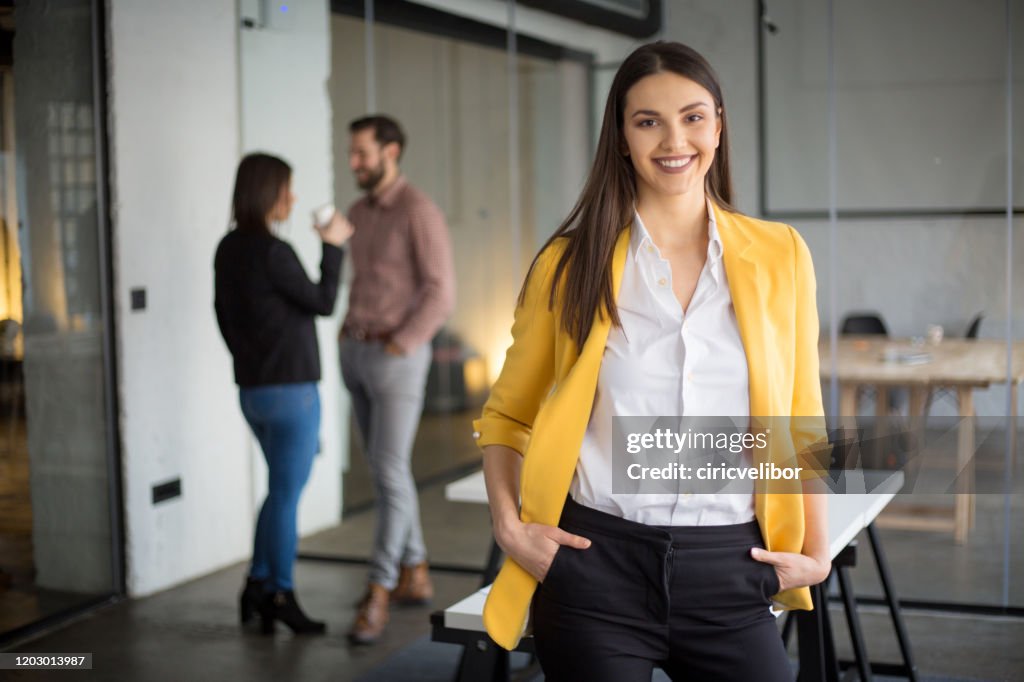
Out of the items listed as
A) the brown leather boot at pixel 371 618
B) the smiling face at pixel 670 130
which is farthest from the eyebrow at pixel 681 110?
the brown leather boot at pixel 371 618

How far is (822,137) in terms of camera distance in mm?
4531

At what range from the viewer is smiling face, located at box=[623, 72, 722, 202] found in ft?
5.60

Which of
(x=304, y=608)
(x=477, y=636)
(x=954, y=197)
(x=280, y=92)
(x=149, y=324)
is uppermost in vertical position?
(x=280, y=92)

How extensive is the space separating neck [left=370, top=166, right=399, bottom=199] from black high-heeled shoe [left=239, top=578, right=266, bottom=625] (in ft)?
4.93

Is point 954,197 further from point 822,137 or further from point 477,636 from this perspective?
point 477,636

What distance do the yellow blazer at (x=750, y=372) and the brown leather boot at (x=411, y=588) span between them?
2.88 m

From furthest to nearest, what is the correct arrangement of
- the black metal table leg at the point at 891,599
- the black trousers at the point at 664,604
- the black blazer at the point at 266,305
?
the black blazer at the point at 266,305 → the black metal table leg at the point at 891,599 → the black trousers at the point at 664,604

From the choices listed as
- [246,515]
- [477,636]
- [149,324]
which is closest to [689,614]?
[477,636]

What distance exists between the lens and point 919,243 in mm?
4430

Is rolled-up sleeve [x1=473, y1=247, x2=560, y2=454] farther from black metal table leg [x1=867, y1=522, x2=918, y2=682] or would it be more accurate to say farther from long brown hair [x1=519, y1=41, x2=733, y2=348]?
black metal table leg [x1=867, y1=522, x2=918, y2=682]

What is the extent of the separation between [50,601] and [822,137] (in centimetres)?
340

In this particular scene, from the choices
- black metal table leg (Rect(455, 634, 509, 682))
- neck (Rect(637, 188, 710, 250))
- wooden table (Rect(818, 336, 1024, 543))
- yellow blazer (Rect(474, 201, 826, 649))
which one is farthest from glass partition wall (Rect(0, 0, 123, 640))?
neck (Rect(637, 188, 710, 250))

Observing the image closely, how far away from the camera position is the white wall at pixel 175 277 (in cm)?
469

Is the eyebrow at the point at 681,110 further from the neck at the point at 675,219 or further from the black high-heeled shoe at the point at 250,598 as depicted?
the black high-heeled shoe at the point at 250,598
